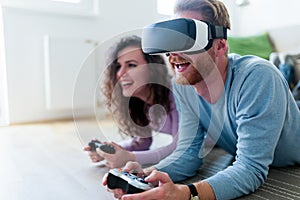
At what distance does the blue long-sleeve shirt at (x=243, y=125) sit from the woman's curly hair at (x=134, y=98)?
14 centimetres

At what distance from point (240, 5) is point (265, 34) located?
1.50 ft

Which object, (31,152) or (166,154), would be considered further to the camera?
(31,152)

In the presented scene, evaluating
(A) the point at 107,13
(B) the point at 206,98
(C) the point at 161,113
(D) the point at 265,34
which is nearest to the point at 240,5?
(D) the point at 265,34

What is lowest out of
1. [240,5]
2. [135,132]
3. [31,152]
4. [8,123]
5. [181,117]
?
[8,123]

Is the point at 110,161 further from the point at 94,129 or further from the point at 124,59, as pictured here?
the point at 124,59

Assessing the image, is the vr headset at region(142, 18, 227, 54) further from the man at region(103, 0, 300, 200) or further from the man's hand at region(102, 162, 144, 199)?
the man's hand at region(102, 162, 144, 199)

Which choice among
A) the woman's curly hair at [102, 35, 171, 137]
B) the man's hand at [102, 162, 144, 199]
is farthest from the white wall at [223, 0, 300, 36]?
the man's hand at [102, 162, 144, 199]

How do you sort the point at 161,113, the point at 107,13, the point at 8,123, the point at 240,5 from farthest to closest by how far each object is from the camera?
the point at 240,5 < the point at 107,13 < the point at 8,123 < the point at 161,113

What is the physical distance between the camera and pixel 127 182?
537mm

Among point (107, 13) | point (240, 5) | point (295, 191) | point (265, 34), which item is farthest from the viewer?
point (240, 5)

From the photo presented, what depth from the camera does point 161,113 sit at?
3.23 ft

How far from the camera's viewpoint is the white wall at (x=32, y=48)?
173 centimetres

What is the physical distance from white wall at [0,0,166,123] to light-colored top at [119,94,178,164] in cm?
102

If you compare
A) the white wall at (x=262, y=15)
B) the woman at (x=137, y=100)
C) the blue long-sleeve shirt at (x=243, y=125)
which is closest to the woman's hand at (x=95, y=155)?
the woman at (x=137, y=100)
